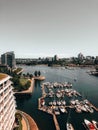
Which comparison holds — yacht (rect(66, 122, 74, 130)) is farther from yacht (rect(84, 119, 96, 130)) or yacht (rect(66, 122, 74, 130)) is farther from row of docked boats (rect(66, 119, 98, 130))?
yacht (rect(84, 119, 96, 130))

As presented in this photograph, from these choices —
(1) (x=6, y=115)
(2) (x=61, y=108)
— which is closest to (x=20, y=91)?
(2) (x=61, y=108)

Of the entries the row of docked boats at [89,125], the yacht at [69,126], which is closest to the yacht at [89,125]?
the row of docked boats at [89,125]

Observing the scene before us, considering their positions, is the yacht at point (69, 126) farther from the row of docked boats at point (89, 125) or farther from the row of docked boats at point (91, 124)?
the row of docked boats at point (91, 124)

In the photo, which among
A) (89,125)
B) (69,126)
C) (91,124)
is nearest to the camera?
(69,126)

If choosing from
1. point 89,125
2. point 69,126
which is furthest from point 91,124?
point 69,126

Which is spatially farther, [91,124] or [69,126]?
[91,124]

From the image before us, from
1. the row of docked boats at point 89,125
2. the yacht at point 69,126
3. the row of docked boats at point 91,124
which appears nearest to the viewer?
the yacht at point 69,126

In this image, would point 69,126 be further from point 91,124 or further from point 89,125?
point 91,124

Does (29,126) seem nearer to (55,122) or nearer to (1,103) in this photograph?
(55,122)

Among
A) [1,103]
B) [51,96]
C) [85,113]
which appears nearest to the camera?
[1,103]

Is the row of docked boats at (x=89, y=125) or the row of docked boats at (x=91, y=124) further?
the row of docked boats at (x=91, y=124)

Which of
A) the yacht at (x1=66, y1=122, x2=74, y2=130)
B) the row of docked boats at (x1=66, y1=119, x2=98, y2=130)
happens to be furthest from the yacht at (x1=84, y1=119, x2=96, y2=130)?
the yacht at (x1=66, y1=122, x2=74, y2=130)
